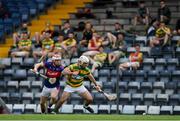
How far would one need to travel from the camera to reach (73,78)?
2486 centimetres

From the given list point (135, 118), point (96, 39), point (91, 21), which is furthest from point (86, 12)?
point (135, 118)

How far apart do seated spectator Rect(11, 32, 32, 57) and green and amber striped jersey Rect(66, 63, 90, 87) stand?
565 centimetres

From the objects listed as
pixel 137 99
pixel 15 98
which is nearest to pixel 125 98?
pixel 137 99

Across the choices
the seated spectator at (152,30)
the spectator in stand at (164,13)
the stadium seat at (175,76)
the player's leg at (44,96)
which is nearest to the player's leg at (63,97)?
the player's leg at (44,96)

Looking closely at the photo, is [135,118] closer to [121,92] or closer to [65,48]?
[121,92]

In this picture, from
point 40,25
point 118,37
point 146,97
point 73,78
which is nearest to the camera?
point 73,78

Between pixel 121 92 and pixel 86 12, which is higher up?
pixel 86 12

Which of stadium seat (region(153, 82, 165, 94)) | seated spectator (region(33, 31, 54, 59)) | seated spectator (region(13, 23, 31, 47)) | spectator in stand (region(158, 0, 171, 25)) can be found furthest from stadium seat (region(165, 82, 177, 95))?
seated spectator (region(13, 23, 31, 47))

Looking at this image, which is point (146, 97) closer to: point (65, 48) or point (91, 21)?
point (65, 48)

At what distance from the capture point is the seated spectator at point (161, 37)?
28.5 m

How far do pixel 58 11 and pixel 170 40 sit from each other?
7.15m

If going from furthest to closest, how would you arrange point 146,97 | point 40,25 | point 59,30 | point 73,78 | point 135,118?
point 40,25, point 59,30, point 146,97, point 73,78, point 135,118

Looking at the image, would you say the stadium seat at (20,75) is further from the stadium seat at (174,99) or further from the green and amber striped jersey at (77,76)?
the stadium seat at (174,99)

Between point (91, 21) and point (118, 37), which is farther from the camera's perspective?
point (91, 21)
